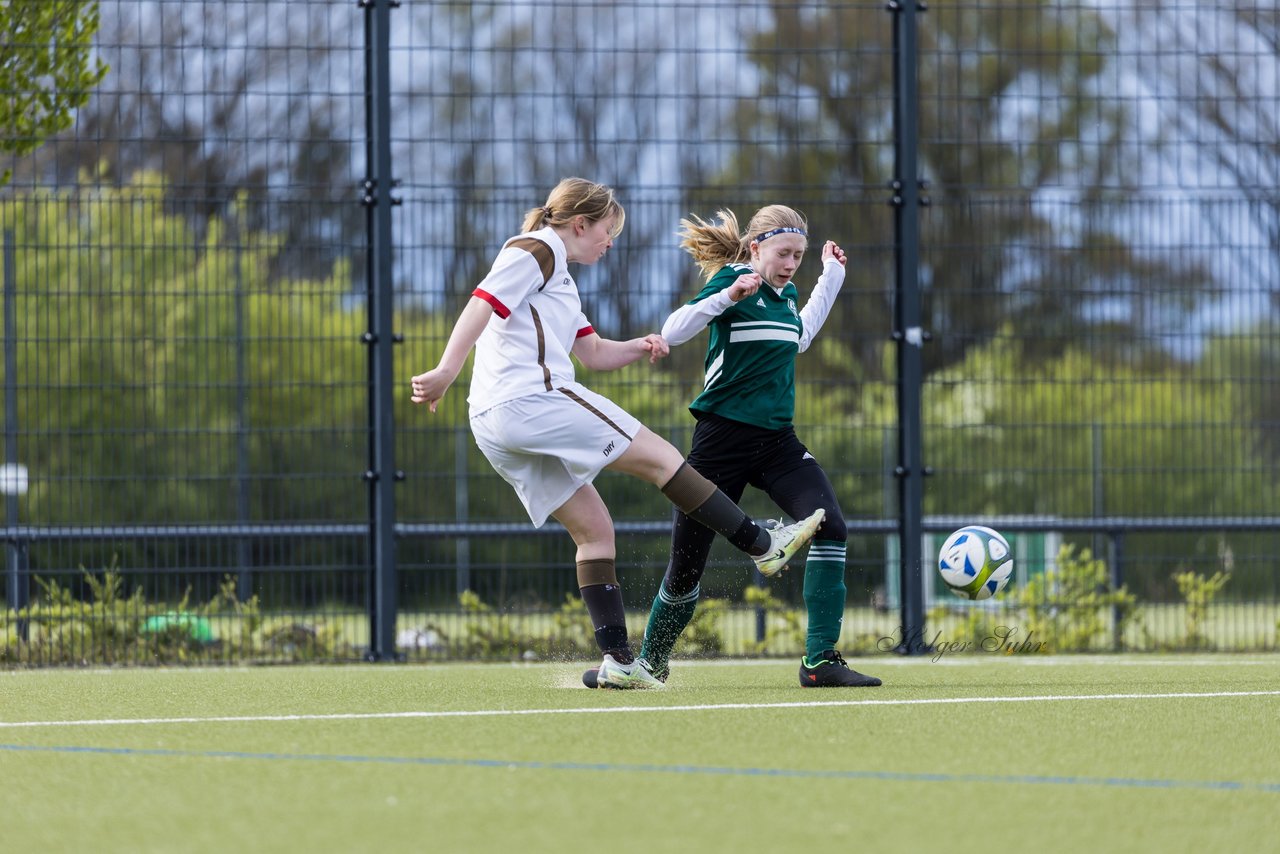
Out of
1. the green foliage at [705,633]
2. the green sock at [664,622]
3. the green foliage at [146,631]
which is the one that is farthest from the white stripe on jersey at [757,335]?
the green foliage at [146,631]

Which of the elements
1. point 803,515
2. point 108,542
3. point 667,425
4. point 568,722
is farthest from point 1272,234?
point 108,542

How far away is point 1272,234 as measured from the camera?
329 inches

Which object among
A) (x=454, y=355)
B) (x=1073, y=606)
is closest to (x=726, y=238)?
(x=454, y=355)

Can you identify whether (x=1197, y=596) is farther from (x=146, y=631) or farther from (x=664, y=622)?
(x=146, y=631)

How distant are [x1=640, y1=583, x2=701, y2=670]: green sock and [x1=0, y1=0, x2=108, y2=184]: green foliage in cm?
378

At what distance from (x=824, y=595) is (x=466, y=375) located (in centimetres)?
319

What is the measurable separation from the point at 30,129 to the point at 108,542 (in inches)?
76.0

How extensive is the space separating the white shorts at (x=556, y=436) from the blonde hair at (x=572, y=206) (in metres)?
0.62

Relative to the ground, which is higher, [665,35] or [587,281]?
[665,35]

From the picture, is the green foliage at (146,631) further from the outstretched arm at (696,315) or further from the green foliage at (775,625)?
the outstretched arm at (696,315)

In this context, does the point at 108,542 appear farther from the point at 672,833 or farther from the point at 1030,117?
the point at 1030,117

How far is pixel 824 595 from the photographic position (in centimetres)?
600

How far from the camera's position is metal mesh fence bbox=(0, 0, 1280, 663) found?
26.0 feet

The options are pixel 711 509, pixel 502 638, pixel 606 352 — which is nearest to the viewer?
pixel 711 509
